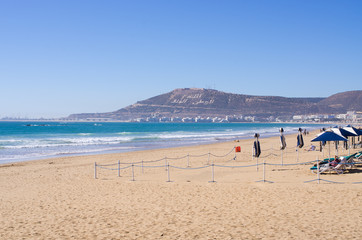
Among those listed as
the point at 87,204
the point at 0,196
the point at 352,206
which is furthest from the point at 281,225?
the point at 0,196

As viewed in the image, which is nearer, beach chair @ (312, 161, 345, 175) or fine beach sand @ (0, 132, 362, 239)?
fine beach sand @ (0, 132, 362, 239)

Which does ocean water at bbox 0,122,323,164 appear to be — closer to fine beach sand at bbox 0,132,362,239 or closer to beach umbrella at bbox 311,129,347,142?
fine beach sand at bbox 0,132,362,239

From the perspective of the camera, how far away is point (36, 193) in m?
11.6

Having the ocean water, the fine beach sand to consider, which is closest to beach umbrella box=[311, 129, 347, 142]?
the fine beach sand

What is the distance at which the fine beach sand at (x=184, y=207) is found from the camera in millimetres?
7105

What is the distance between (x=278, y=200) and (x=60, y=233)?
19.4 feet

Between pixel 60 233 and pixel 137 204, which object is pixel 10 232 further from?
pixel 137 204

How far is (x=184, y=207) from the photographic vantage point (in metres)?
9.16

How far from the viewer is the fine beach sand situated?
7.11 meters

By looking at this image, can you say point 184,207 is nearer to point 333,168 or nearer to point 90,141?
point 333,168

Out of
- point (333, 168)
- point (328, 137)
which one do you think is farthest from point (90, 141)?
point (333, 168)

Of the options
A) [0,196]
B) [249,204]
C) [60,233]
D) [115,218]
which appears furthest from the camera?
[0,196]

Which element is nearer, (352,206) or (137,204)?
(352,206)

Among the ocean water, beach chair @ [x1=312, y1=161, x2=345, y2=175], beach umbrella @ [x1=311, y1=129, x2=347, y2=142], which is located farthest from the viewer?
the ocean water
